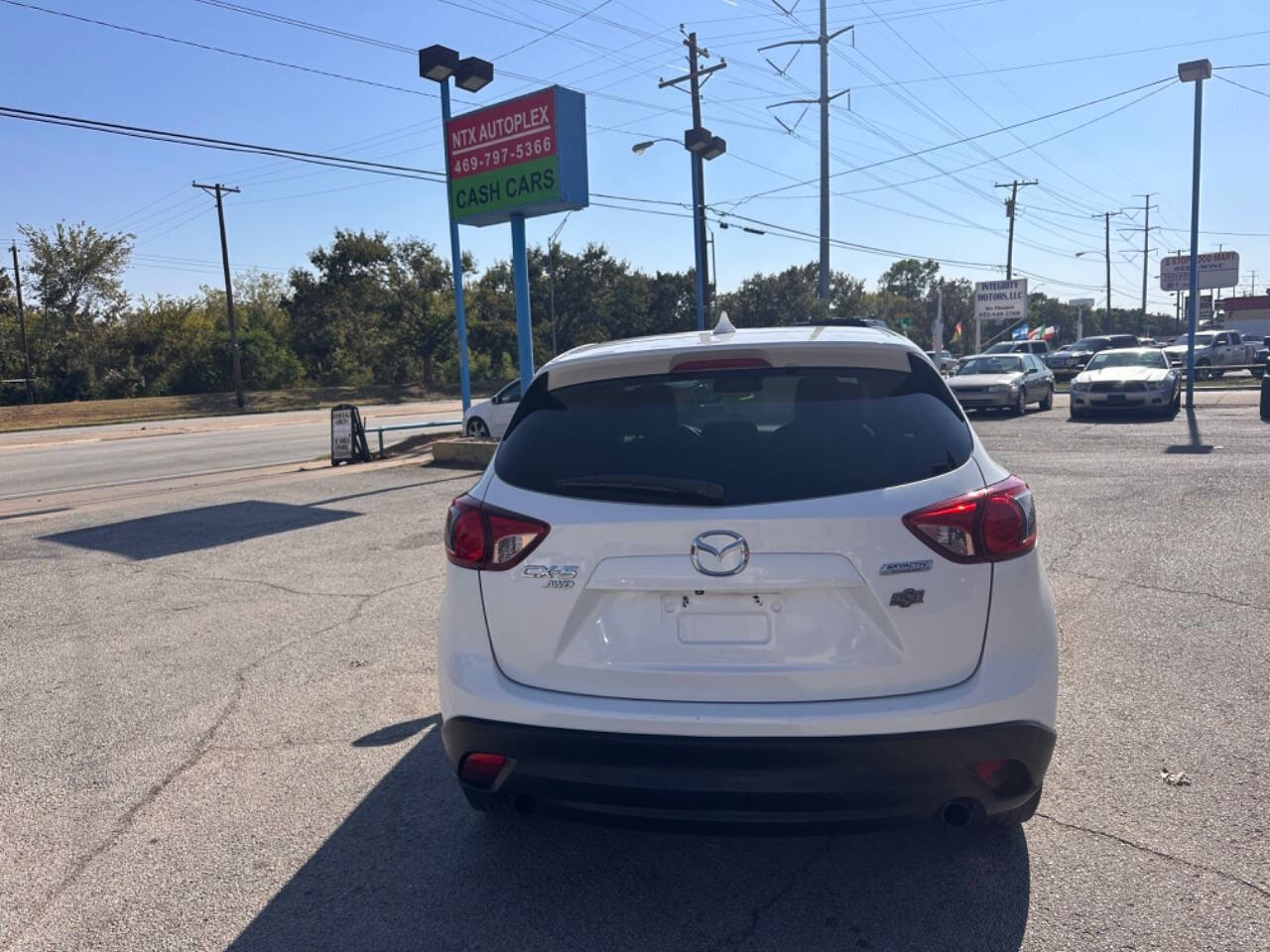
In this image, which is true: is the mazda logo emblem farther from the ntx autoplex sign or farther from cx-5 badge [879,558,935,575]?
the ntx autoplex sign

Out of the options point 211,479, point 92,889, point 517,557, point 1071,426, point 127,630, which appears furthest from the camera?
point 1071,426

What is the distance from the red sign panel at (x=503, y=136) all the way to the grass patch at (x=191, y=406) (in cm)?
2865

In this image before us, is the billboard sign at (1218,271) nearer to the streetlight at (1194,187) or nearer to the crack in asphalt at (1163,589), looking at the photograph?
the streetlight at (1194,187)

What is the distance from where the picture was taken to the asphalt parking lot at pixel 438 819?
2.98 m

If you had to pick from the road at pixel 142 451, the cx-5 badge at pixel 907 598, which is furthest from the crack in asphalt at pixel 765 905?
the road at pixel 142 451

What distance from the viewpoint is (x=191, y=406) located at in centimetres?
4734

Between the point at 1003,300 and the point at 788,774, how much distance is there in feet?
157

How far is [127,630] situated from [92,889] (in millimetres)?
3579

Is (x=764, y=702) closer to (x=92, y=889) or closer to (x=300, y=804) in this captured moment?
(x=300, y=804)

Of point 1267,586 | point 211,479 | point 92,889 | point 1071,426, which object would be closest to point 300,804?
point 92,889

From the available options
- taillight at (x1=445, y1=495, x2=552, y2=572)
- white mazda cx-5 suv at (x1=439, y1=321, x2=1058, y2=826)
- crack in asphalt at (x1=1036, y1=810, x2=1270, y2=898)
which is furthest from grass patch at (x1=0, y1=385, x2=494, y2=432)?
crack in asphalt at (x1=1036, y1=810, x2=1270, y2=898)

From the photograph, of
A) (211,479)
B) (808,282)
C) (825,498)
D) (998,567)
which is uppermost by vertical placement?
(808,282)

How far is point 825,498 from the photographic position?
2797 millimetres

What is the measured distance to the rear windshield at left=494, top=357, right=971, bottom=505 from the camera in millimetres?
2877
